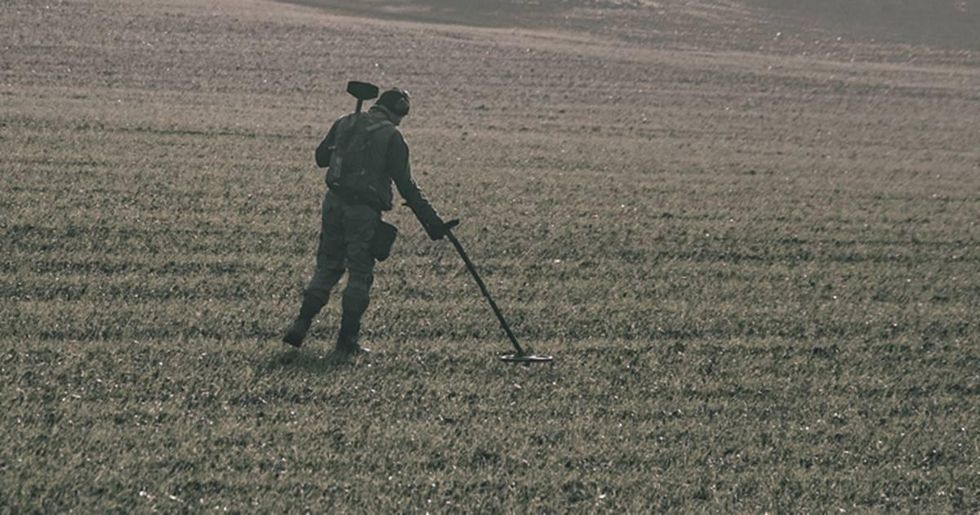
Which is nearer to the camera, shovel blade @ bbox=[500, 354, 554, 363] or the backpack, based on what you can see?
the backpack

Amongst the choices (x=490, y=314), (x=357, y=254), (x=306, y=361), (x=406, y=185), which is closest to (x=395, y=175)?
(x=406, y=185)

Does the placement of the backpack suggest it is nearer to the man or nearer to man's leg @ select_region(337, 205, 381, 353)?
the man

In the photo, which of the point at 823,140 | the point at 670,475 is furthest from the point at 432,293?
the point at 823,140

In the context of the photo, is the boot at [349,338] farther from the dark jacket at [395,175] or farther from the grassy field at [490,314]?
the dark jacket at [395,175]

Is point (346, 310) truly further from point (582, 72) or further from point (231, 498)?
point (582, 72)

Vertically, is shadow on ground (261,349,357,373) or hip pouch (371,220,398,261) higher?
hip pouch (371,220,398,261)

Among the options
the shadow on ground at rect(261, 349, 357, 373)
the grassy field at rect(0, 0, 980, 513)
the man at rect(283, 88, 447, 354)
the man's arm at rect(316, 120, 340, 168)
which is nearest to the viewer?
the grassy field at rect(0, 0, 980, 513)

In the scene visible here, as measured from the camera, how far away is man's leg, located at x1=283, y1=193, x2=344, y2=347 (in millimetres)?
10280

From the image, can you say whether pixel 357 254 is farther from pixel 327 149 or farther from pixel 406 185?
pixel 327 149

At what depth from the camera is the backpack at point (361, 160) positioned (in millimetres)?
10219

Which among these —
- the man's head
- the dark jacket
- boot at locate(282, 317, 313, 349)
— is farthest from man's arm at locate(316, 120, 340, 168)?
boot at locate(282, 317, 313, 349)

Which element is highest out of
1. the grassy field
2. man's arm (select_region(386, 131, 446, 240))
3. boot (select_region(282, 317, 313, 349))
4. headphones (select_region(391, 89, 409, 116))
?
headphones (select_region(391, 89, 409, 116))

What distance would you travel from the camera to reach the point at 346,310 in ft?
33.5

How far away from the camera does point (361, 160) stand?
1022 cm
